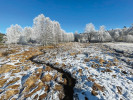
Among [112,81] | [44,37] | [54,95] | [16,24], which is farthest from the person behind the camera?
[16,24]

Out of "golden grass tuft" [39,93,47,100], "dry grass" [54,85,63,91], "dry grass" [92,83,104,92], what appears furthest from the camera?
"dry grass" [54,85,63,91]

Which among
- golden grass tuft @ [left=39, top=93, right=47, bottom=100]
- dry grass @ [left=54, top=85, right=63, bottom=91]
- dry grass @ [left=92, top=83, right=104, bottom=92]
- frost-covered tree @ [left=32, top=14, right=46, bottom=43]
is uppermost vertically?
frost-covered tree @ [left=32, top=14, right=46, bottom=43]

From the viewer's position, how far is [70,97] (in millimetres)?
4727

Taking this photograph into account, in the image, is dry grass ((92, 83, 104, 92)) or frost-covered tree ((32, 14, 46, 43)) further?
frost-covered tree ((32, 14, 46, 43))

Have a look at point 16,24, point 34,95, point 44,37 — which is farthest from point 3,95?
point 16,24

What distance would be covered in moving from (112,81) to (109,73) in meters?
1.44

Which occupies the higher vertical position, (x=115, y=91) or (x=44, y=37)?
(x=44, y=37)

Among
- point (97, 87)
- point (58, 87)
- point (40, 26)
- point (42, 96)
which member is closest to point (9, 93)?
point (42, 96)

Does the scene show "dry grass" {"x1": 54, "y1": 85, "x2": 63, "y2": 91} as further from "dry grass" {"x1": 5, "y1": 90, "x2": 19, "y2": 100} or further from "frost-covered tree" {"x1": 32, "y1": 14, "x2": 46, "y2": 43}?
"frost-covered tree" {"x1": 32, "y1": 14, "x2": 46, "y2": 43}

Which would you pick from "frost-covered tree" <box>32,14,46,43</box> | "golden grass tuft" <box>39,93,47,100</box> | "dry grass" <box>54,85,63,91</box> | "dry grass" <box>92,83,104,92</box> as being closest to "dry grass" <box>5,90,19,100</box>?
"golden grass tuft" <box>39,93,47,100</box>

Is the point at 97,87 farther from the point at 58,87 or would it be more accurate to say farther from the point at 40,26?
the point at 40,26

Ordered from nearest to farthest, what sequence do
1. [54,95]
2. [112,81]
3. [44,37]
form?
[54,95]
[112,81]
[44,37]

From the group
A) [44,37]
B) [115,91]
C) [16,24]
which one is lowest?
[115,91]

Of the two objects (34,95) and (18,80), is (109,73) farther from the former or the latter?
(18,80)
